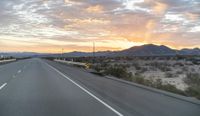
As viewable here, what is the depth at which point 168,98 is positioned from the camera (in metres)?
15.3

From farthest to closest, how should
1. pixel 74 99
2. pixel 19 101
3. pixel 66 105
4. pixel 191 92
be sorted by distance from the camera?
pixel 191 92 < pixel 74 99 < pixel 19 101 < pixel 66 105

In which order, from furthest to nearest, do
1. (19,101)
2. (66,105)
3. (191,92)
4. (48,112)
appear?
(191,92) < (19,101) < (66,105) < (48,112)

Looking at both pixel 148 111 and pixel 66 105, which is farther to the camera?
pixel 66 105

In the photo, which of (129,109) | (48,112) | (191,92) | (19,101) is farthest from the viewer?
(191,92)

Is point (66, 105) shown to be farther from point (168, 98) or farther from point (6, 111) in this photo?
point (168, 98)

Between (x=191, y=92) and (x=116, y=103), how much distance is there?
20.9 feet

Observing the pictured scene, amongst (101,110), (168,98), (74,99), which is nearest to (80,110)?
(101,110)

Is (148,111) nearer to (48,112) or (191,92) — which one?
(48,112)

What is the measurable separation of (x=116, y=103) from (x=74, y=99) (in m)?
2.02

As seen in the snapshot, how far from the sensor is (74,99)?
48.8ft

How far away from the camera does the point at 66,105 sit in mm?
12922

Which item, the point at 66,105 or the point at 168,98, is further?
the point at 168,98

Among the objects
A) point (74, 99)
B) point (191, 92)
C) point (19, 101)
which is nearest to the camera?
point (19, 101)

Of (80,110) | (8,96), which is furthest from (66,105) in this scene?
(8,96)
